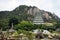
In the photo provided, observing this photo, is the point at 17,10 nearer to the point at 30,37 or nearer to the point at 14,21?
the point at 14,21

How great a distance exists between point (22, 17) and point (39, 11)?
12675 mm

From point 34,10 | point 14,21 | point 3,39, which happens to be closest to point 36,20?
point 14,21

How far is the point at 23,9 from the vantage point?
8288cm

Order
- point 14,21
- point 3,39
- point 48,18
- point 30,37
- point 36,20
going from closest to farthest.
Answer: point 3,39
point 30,37
point 14,21
point 36,20
point 48,18

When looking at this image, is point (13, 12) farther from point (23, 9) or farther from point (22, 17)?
point (22, 17)

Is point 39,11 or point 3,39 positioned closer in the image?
point 3,39

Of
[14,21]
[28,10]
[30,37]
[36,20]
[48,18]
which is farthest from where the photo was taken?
[28,10]

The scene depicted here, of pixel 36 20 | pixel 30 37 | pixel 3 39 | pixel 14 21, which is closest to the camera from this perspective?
pixel 3 39

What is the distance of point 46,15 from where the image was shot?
75938 millimetres

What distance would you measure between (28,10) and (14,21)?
2487 centimetres

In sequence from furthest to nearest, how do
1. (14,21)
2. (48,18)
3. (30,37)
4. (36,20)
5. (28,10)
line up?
1. (28,10)
2. (48,18)
3. (36,20)
4. (14,21)
5. (30,37)

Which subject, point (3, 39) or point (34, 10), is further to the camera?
point (34, 10)

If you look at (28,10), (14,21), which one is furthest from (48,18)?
(14,21)

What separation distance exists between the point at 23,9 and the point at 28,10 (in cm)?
→ 338
